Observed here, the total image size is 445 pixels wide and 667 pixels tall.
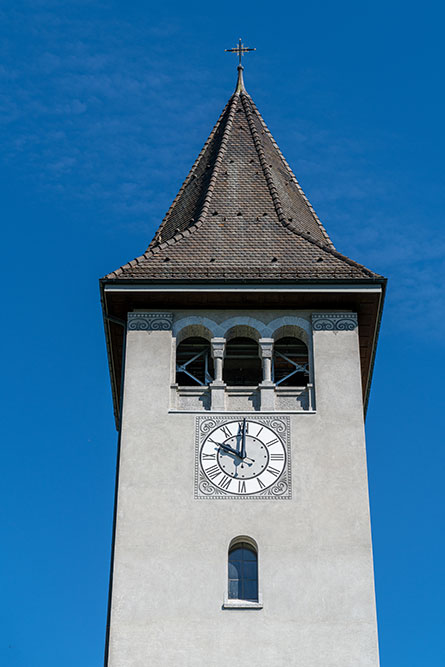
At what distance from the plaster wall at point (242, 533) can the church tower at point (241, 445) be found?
1.1 inches

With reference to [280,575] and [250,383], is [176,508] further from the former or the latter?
[250,383]

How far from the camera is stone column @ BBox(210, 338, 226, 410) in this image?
108 ft

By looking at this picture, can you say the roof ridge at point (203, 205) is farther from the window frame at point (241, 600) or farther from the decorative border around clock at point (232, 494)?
the window frame at point (241, 600)

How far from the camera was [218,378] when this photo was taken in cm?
3331

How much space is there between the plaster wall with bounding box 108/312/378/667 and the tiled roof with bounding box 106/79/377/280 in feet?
7.66

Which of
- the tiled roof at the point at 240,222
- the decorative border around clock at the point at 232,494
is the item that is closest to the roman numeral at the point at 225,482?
the decorative border around clock at the point at 232,494

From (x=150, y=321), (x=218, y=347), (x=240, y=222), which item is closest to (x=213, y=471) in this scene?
(x=218, y=347)

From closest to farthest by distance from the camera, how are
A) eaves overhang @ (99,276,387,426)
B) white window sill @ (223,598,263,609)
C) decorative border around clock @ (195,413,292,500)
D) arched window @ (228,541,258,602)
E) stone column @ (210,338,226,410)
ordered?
1. white window sill @ (223,598,263,609)
2. arched window @ (228,541,258,602)
3. decorative border around clock @ (195,413,292,500)
4. stone column @ (210,338,226,410)
5. eaves overhang @ (99,276,387,426)

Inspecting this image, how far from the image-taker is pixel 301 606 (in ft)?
98.6

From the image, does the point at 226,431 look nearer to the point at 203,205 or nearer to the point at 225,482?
the point at 225,482

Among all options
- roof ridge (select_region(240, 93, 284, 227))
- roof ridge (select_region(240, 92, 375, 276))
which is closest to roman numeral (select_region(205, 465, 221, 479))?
roof ridge (select_region(240, 92, 375, 276))

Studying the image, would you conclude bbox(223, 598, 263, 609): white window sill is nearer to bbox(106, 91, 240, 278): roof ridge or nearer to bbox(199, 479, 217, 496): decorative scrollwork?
bbox(199, 479, 217, 496): decorative scrollwork

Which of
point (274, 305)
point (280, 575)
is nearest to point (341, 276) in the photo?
point (274, 305)

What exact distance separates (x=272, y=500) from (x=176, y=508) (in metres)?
1.86
